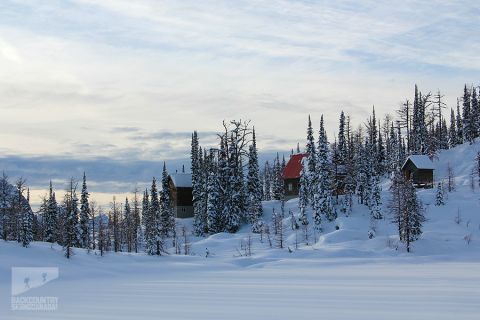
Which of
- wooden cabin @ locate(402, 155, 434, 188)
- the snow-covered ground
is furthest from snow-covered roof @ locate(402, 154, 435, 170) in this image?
the snow-covered ground

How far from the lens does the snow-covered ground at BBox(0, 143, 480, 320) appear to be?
16906 millimetres

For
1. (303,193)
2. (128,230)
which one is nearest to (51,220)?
(128,230)

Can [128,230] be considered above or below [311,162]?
below

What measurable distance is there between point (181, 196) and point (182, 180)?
2779mm

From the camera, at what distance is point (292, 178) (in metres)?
82.4

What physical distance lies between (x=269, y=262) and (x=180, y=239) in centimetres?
2919

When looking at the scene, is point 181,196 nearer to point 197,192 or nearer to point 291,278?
point 197,192

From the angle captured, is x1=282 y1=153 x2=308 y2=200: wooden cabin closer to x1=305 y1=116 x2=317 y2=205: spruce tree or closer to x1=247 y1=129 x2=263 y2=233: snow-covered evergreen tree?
x1=247 y1=129 x2=263 y2=233: snow-covered evergreen tree

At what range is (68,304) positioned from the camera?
18.8m

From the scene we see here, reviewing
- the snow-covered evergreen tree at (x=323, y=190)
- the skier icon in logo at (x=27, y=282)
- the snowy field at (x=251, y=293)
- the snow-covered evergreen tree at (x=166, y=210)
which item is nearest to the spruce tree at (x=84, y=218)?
the snow-covered evergreen tree at (x=166, y=210)

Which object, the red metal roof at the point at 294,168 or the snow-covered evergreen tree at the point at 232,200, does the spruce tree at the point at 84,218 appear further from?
the red metal roof at the point at 294,168

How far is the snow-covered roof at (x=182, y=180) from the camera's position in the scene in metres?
87.1

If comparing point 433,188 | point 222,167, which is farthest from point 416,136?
point 222,167

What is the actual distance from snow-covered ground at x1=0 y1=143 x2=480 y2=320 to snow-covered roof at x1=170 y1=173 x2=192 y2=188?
2861 centimetres
